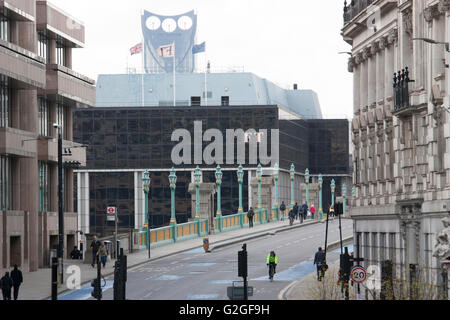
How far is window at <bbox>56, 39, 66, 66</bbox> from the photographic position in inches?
2832

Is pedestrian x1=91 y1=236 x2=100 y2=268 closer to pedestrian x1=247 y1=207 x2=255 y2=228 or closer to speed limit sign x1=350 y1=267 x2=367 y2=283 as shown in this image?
pedestrian x1=247 y1=207 x2=255 y2=228

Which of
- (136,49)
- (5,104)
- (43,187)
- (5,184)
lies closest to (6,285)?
(5,184)

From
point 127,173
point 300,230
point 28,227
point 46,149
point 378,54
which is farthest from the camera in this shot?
point 127,173

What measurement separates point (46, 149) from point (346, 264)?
32.6m

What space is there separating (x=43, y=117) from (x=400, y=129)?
98.6 ft

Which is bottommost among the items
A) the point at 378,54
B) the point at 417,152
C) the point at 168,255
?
the point at 168,255

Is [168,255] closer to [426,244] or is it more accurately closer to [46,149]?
[46,149]

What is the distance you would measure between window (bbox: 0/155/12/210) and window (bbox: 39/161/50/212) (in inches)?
→ 276

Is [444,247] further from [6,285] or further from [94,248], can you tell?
[94,248]

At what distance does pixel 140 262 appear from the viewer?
62.8m

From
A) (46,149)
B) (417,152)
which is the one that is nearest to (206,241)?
(46,149)

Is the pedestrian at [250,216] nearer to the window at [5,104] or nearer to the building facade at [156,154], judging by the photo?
the window at [5,104]

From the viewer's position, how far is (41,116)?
69.1m
